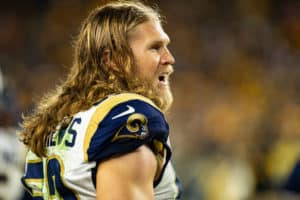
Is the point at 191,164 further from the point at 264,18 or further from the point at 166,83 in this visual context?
the point at 166,83

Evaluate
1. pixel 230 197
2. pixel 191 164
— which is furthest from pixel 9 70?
pixel 230 197

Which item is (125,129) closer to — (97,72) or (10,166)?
(97,72)

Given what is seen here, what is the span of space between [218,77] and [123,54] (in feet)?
15.1

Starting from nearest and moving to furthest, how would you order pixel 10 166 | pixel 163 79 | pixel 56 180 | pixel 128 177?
pixel 128 177, pixel 56 180, pixel 163 79, pixel 10 166

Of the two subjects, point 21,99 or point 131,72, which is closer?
point 131,72

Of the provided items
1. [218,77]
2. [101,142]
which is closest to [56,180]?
[101,142]

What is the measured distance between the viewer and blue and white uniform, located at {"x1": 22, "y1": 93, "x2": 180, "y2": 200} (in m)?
1.32

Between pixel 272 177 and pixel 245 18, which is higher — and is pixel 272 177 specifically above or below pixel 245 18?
below

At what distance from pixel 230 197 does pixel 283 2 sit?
6.98 ft

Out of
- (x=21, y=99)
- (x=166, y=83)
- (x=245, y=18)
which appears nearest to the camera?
(x=166, y=83)

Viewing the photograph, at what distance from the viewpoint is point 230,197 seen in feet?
16.9

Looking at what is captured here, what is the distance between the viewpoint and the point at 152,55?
150 cm

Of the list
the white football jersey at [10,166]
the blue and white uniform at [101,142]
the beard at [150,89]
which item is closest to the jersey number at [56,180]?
the blue and white uniform at [101,142]

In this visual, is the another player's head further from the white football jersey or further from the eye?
the white football jersey
